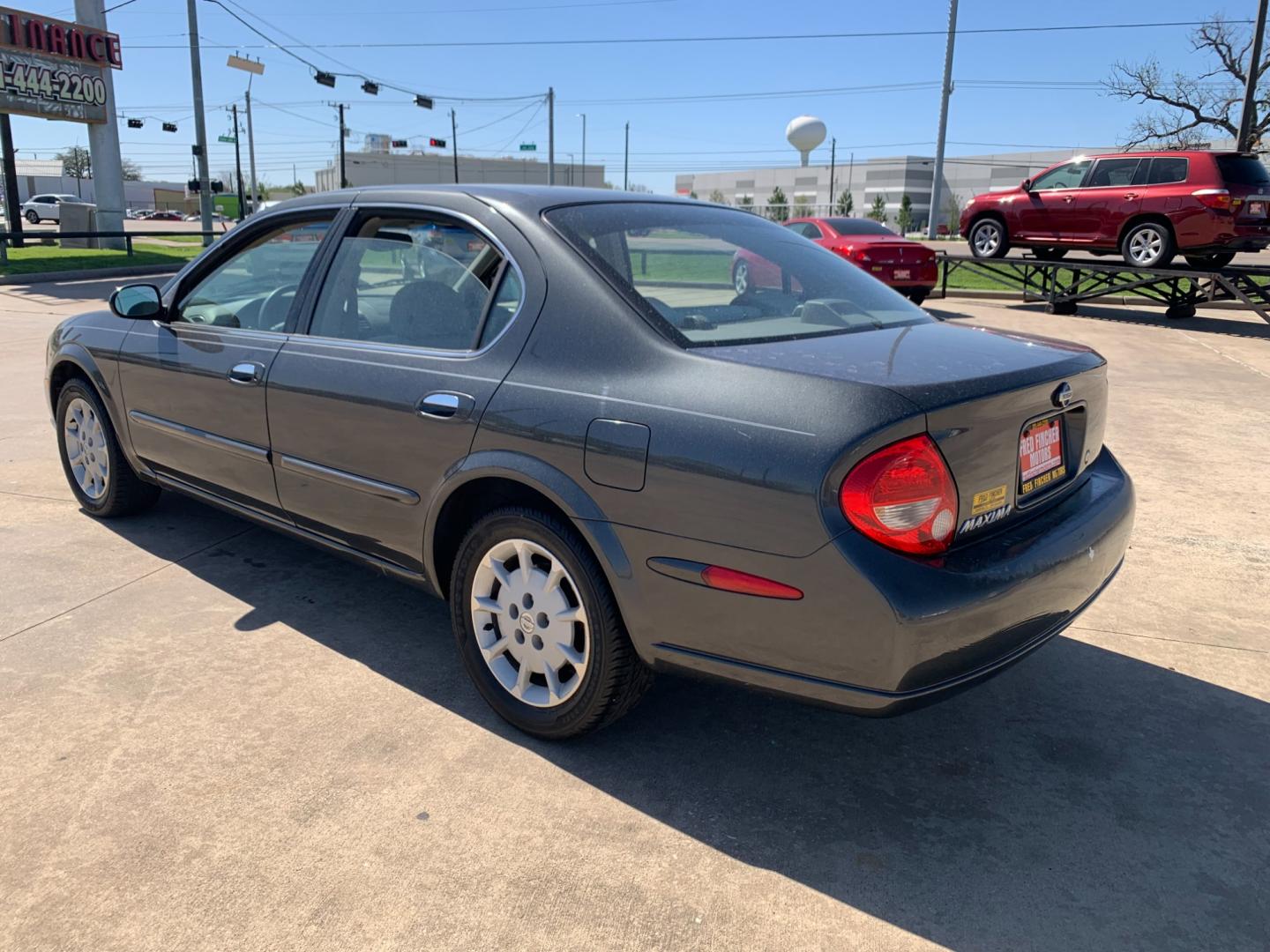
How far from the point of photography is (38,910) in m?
2.22

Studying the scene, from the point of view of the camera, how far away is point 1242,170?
1291 centimetres

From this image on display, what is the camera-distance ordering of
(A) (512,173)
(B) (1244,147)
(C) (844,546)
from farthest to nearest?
(A) (512,173)
(B) (1244,147)
(C) (844,546)

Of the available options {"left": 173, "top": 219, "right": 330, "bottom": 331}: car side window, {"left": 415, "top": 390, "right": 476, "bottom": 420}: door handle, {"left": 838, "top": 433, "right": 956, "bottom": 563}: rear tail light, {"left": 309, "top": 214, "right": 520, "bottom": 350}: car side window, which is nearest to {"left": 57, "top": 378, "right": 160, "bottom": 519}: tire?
{"left": 173, "top": 219, "right": 330, "bottom": 331}: car side window

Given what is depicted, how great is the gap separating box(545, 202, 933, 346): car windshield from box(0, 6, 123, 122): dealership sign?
26.5 m

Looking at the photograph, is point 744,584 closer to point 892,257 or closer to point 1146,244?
point 892,257

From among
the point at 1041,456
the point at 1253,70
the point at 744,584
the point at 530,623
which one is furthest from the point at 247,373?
the point at 1253,70

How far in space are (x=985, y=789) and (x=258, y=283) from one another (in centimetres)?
335

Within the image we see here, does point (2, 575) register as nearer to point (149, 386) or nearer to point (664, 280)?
point (149, 386)

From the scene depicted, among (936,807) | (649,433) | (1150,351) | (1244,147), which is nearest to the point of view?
(649,433)

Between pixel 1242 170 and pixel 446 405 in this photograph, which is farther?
pixel 1242 170

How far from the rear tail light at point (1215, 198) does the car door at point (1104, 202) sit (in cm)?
95

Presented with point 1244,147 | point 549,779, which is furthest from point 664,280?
point 1244,147

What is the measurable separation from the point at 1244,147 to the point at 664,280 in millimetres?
25304

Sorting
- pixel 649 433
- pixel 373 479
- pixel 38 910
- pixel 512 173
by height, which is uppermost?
pixel 512 173
